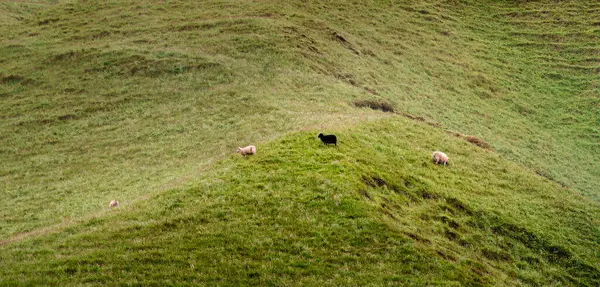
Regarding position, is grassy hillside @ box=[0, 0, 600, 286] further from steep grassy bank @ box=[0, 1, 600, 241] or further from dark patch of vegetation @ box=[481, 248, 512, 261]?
steep grassy bank @ box=[0, 1, 600, 241]

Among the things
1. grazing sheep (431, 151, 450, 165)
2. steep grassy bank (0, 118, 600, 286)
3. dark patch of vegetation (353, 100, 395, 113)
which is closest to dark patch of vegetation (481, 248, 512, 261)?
steep grassy bank (0, 118, 600, 286)

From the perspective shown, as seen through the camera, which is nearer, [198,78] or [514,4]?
[198,78]

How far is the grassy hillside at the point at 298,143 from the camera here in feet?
56.7

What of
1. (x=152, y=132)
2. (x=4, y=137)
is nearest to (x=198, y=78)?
Result: (x=152, y=132)

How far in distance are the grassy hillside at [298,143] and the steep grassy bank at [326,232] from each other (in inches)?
4.2

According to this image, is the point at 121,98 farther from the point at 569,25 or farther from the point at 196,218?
the point at 569,25

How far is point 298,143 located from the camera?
1027 inches

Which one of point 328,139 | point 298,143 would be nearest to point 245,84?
point 298,143

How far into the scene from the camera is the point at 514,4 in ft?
298

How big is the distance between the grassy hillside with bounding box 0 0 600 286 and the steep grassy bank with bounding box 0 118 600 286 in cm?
11

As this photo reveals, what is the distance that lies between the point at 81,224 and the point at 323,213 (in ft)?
36.7

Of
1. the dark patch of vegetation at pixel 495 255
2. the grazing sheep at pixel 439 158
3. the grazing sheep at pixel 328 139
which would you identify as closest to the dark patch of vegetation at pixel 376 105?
the grazing sheep at pixel 439 158

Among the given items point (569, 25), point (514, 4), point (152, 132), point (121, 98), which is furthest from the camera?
point (514, 4)

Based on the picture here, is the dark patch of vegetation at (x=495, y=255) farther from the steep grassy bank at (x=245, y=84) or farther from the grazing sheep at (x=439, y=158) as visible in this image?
the steep grassy bank at (x=245, y=84)
